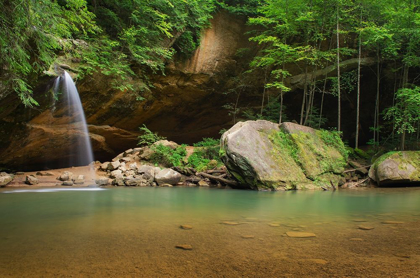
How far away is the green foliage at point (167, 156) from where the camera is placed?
12250 millimetres

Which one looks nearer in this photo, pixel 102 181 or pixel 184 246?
pixel 184 246

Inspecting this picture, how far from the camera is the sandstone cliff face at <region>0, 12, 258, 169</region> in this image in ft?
35.3

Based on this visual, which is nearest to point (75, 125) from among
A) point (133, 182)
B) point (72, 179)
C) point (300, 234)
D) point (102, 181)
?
point (72, 179)

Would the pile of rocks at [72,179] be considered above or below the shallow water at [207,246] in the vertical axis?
below

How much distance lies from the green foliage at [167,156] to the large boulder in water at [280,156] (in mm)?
3816

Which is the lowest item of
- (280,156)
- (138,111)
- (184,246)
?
(184,246)

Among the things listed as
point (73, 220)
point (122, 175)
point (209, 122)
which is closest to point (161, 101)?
point (209, 122)

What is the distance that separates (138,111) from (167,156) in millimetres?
3780

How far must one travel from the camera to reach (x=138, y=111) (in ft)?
47.1

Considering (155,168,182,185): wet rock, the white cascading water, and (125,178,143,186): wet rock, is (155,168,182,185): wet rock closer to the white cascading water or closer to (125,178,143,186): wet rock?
(125,178,143,186): wet rock

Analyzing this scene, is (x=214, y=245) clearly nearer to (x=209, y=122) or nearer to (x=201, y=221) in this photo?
(x=201, y=221)

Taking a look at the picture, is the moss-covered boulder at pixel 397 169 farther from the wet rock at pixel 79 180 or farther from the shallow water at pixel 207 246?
the wet rock at pixel 79 180

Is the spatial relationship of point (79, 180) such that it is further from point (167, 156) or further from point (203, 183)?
point (203, 183)

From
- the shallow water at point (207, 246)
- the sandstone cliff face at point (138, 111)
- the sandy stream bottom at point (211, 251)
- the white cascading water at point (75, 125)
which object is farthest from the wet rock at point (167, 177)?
the sandy stream bottom at point (211, 251)
